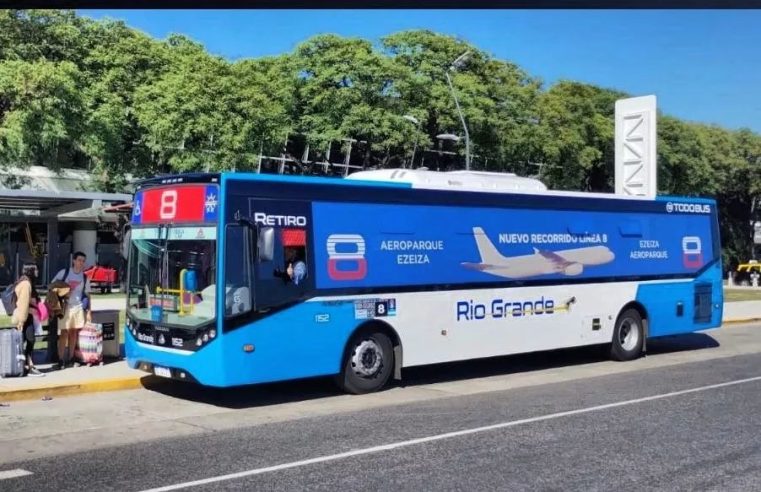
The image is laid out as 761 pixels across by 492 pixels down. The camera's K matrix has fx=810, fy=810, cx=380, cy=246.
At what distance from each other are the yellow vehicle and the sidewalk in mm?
50926

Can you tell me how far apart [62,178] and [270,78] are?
10612 mm

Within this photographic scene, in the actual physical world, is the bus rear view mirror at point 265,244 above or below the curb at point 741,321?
above

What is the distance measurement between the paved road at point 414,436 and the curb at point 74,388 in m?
0.22

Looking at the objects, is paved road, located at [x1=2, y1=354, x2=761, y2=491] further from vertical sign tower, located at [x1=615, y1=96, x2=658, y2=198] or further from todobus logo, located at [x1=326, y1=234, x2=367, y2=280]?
vertical sign tower, located at [x1=615, y1=96, x2=658, y2=198]

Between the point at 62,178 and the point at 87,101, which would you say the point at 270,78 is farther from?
the point at 62,178

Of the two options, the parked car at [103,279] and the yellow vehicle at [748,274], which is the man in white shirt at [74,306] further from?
the yellow vehicle at [748,274]

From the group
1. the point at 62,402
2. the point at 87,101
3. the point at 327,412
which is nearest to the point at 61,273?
the point at 62,402

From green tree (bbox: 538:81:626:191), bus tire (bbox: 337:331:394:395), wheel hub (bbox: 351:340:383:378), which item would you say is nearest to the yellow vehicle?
green tree (bbox: 538:81:626:191)

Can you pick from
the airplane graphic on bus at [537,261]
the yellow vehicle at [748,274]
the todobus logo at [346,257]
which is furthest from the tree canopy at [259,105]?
the todobus logo at [346,257]

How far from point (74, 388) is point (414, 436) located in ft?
16.7

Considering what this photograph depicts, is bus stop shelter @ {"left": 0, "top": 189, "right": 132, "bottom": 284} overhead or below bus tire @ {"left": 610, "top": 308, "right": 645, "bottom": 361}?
overhead

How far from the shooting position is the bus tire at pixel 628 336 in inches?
584

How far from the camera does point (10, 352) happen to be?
11.4m

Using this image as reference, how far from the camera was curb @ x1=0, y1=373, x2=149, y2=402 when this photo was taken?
409 inches
